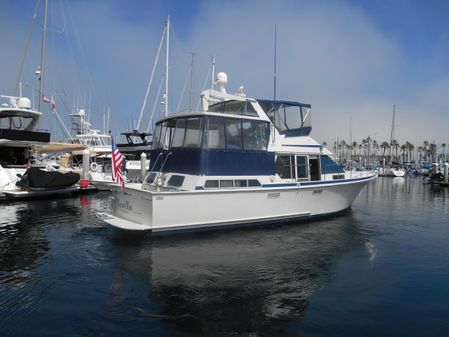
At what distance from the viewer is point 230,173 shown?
1100cm

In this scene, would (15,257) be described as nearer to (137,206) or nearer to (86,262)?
(86,262)

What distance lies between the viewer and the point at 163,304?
593 centimetres

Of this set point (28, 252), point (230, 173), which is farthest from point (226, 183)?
point (28, 252)

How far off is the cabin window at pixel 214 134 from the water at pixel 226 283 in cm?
285

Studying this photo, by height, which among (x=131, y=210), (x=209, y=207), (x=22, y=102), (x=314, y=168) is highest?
(x=22, y=102)

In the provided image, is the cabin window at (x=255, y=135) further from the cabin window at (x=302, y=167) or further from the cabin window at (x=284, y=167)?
the cabin window at (x=302, y=167)

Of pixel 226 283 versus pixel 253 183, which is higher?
pixel 253 183

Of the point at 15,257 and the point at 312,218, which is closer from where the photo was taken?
the point at 15,257

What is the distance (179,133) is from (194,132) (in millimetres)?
703

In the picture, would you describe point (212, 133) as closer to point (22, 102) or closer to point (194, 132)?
point (194, 132)

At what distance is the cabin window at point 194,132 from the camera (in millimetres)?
10734

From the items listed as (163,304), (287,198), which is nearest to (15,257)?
(163,304)

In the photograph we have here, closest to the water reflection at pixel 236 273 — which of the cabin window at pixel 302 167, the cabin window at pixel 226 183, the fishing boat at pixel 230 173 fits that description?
the fishing boat at pixel 230 173

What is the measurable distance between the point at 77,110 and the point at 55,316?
4558cm
